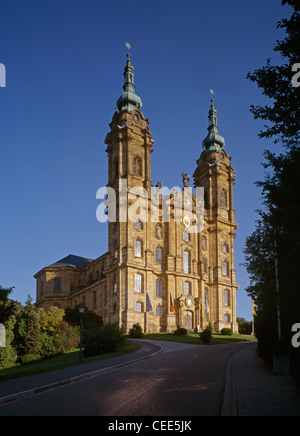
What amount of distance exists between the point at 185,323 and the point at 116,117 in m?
33.5

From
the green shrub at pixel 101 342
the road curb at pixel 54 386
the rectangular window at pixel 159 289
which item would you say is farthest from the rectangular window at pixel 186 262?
the road curb at pixel 54 386

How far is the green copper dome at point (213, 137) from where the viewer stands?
8831cm

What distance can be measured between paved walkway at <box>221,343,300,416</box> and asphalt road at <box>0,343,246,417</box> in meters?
0.38

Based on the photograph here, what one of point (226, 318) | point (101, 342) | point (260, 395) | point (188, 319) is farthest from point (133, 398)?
point (226, 318)

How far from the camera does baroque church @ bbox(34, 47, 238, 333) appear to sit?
67250mm

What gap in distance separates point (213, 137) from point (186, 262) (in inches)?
1033

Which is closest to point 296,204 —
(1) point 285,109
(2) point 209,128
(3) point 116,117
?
(1) point 285,109

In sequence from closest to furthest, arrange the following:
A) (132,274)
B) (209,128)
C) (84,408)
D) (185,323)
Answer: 1. (84,408)
2. (132,274)
3. (185,323)
4. (209,128)

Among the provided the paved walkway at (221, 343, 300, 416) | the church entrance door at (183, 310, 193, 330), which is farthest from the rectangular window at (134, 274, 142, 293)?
the paved walkway at (221, 343, 300, 416)

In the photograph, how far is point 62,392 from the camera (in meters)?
15.9

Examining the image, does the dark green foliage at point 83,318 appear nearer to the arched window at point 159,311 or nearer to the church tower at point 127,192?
the church tower at point 127,192

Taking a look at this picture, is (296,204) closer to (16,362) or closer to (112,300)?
(16,362)

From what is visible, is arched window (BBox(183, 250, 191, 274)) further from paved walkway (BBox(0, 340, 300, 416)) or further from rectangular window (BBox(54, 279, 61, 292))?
paved walkway (BBox(0, 340, 300, 416))

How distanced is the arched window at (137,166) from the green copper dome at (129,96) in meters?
8.19
